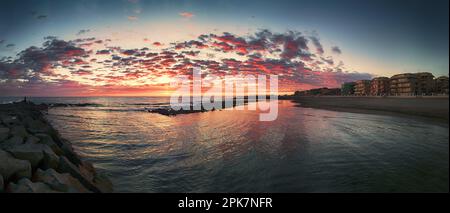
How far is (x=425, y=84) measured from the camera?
63.4 meters

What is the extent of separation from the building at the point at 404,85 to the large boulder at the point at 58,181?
8015 cm

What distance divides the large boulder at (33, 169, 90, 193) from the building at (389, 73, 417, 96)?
263 ft

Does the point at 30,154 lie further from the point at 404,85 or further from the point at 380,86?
the point at 380,86

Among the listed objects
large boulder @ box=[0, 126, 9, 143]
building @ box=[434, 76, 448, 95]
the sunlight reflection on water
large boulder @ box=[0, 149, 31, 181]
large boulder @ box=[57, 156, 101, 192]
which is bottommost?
the sunlight reflection on water

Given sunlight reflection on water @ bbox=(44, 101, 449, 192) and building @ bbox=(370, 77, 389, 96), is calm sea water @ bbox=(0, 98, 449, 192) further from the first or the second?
building @ bbox=(370, 77, 389, 96)

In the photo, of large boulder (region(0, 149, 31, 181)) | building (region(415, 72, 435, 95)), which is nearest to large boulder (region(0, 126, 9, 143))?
large boulder (region(0, 149, 31, 181))

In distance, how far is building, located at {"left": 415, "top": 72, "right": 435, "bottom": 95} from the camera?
60844 millimetres

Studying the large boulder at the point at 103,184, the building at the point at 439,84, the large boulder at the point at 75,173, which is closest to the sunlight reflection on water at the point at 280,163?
the large boulder at the point at 103,184

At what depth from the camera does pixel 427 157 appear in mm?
9008

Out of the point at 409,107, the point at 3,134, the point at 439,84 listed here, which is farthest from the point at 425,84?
the point at 3,134

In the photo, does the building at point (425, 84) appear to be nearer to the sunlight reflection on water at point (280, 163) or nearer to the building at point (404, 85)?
the building at point (404, 85)

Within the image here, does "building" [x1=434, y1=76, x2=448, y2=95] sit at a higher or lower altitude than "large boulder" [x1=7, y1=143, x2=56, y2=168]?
higher
